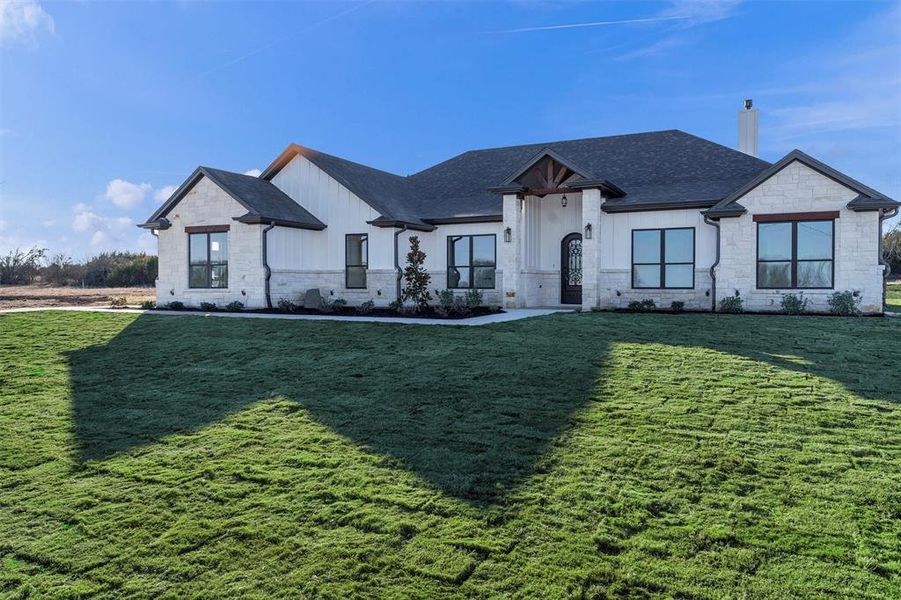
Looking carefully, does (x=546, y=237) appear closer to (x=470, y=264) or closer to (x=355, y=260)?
(x=470, y=264)

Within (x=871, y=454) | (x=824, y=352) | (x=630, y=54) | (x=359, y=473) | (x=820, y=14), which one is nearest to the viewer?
(x=359, y=473)

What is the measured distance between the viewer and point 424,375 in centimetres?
870

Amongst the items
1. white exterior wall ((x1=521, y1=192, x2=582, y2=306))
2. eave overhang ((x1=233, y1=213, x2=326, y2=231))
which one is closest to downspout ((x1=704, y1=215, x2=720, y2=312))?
white exterior wall ((x1=521, y1=192, x2=582, y2=306))

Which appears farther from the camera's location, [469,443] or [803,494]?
[469,443]

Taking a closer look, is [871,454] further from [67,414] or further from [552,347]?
[67,414]

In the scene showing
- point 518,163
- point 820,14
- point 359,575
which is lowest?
point 359,575

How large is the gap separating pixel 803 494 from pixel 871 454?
4.67ft

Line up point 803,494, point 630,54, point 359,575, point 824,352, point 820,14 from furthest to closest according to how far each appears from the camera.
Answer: point 630,54
point 820,14
point 824,352
point 803,494
point 359,575

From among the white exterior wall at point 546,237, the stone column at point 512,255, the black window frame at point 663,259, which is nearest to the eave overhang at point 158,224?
the stone column at point 512,255

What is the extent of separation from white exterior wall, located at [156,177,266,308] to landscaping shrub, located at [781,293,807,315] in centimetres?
1553

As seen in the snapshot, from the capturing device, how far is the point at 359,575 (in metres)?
3.79

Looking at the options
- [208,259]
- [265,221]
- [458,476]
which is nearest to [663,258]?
[265,221]

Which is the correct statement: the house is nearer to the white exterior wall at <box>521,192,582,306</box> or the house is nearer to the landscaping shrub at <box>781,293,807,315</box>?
the white exterior wall at <box>521,192,582,306</box>

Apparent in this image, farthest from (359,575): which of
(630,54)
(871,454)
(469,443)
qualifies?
(630,54)
